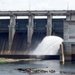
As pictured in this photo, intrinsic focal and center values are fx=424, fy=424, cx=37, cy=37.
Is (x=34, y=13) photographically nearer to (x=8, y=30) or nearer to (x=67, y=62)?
(x=8, y=30)

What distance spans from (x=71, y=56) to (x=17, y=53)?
1779 centimetres

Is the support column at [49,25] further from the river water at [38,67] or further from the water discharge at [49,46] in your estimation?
the river water at [38,67]

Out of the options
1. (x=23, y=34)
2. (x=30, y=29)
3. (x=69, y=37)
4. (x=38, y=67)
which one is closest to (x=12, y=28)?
(x=23, y=34)

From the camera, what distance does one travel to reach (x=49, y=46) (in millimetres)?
79688

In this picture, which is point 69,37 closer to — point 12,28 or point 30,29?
point 30,29

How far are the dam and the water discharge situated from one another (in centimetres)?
259

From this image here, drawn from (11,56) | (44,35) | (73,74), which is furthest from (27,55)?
(73,74)

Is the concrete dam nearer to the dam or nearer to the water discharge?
the dam

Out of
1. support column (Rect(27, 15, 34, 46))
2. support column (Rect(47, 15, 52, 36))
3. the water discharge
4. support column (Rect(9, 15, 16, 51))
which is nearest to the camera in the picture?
the water discharge

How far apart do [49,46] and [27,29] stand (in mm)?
10436

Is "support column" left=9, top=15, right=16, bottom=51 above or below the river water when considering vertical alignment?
above

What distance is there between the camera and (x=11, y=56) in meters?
79.8

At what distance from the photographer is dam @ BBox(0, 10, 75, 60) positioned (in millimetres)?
86562

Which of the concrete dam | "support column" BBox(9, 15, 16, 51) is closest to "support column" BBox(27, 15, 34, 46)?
the concrete dam
